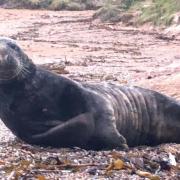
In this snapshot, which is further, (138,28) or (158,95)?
(138,28)

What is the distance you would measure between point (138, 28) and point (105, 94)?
18.3m

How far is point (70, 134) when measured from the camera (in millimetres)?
6762

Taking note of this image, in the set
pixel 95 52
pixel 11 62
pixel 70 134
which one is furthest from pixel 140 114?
pixel 95 52

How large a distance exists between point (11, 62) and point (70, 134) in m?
0.78

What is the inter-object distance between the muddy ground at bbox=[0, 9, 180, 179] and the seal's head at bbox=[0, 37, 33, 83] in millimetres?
605

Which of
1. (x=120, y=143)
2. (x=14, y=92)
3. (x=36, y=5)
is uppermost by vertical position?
(x=14, y=92)

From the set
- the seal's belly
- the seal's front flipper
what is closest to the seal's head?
the seal's front flipper

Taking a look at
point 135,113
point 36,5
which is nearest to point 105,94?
point 135,113

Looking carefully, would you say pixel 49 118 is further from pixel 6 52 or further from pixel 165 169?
pixel 165 169

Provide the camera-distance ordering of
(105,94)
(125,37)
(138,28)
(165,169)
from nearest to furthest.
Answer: (165,169), (105,94), (125,37), (138,28)

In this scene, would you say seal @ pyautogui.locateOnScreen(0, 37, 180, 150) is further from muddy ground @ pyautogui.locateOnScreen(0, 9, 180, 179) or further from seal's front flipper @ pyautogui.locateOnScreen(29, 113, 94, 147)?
muddy ground @ pyautogui.locateOnScreen(0, 9, 180, 179)

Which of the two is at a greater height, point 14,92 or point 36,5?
point 14,92

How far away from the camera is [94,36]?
2350cm

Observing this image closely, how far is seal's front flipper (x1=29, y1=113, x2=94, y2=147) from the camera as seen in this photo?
265 inches
